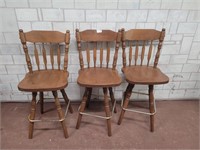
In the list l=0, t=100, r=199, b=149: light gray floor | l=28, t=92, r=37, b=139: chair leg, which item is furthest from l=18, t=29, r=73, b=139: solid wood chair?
l=0, t=100, r=199, b=149: light gray floor

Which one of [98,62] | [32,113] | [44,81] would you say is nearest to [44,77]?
[44,81]

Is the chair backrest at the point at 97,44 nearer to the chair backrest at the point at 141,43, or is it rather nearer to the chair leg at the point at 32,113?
the chair backrest at the point at 141,43

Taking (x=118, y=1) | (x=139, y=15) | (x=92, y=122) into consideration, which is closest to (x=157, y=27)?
(x=139, y=15)

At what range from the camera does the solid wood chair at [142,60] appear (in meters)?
1.45

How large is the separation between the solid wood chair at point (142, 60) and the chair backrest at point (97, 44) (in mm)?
99

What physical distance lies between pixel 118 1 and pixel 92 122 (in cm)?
125

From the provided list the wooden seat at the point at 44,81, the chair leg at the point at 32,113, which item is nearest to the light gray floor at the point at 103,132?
the chair leg at the point at 32,113

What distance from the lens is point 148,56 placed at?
5.53ft

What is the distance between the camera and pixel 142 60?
5.62ft

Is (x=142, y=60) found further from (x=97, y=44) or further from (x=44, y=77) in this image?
(x=44, y=77)

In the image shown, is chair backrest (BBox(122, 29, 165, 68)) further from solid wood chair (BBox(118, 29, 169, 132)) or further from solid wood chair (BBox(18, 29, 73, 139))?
solid wood chair (BBox(18, 29, 73, 139))

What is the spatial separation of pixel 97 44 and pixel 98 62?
206 mm

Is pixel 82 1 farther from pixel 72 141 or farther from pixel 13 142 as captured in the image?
pixel 13 142

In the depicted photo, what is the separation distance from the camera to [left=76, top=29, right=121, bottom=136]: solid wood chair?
139 cm
